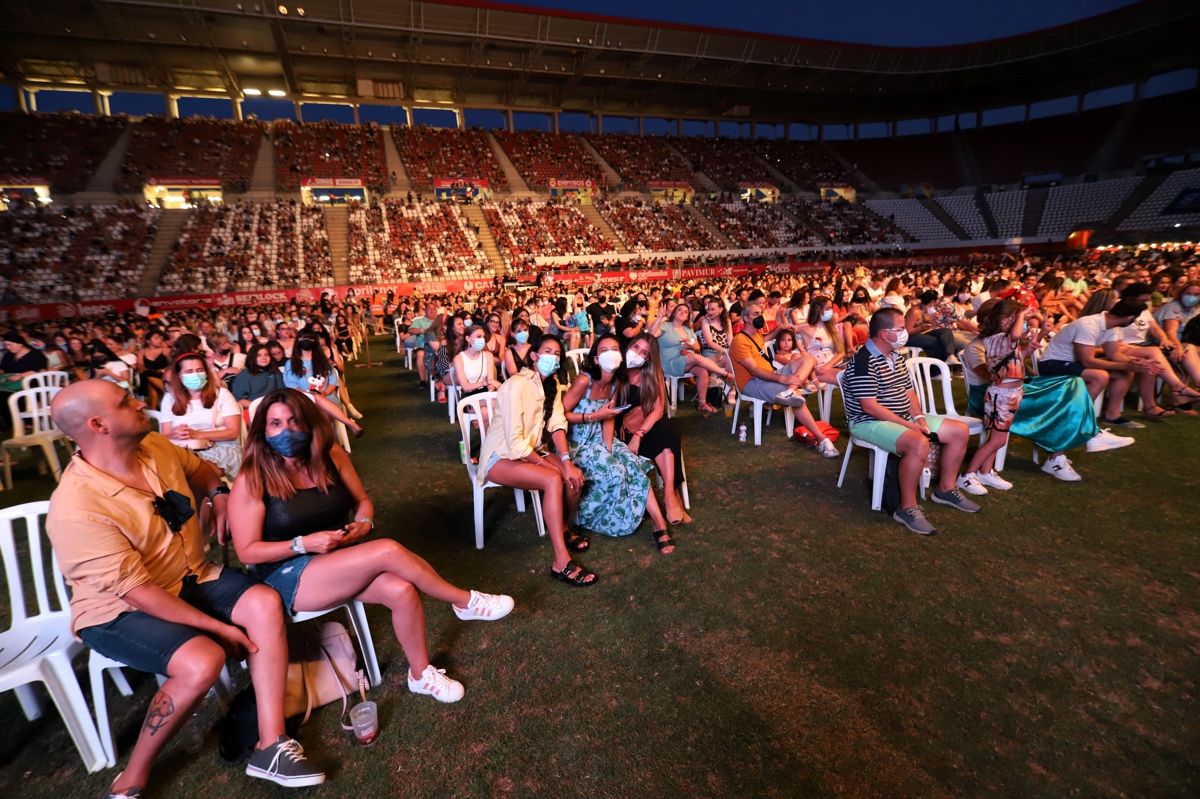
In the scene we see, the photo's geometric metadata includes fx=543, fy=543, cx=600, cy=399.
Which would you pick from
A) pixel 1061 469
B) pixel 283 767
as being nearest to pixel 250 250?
pixel 283 767

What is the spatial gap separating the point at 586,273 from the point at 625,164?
14970 mm

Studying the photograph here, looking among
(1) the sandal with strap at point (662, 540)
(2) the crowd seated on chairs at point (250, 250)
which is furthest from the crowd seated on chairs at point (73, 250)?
(1) the sandal with strap at point (662, 540)

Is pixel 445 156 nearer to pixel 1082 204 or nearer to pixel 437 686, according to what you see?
pixel 437 686

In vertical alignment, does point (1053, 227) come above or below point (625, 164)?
below

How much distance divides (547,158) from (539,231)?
915 centimetres

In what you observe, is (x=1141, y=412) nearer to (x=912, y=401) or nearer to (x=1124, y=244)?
(x=912, y=401)

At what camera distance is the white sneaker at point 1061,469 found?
429 centimetres

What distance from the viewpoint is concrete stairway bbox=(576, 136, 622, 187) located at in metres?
35.1

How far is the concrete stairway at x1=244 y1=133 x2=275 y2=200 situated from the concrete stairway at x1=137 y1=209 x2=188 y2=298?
3.77 metres

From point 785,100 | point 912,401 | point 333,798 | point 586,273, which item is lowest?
point 333,798

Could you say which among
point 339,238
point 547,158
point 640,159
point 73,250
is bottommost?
point 73,250

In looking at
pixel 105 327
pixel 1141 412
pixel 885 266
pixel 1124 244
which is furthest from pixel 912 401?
pixel 1124 244

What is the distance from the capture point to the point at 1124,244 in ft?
87.5

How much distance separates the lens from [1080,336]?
4949 millimetres
